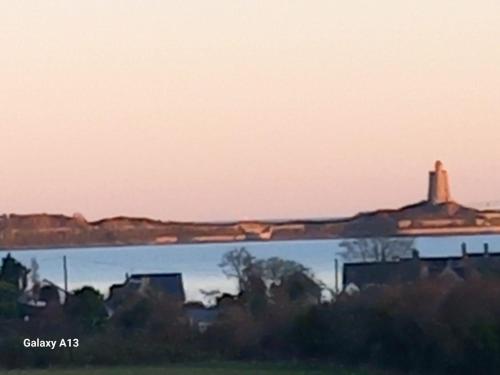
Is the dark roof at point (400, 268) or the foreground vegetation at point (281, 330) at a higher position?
the dark roof at point (400, 268)

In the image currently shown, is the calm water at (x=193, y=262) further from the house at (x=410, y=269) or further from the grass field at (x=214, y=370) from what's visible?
the grass field at (x=214, y=370)

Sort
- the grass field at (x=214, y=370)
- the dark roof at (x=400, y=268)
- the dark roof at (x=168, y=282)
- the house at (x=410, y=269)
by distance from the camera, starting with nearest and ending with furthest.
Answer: the grass field at (x=214, y=370)
the house at (x=410, y=269)
the dark roof at (x=400, y=268)
the dark roof at (x=168, y=282)

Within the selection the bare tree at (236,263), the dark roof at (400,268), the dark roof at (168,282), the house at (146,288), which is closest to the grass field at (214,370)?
the house at (146,288)

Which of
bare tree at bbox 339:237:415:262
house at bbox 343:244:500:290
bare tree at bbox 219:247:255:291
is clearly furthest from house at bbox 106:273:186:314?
bare tree at bbox 339:237:415:262

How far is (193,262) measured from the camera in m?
79.3

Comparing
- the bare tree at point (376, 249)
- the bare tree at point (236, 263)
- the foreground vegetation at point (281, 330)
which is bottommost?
the foreground vegetation at point (281, 330)

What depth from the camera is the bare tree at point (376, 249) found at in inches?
1970

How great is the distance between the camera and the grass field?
86.8ft

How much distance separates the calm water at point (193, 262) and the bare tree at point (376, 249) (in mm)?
1010

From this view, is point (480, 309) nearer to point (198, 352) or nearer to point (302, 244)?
point (198, 352)

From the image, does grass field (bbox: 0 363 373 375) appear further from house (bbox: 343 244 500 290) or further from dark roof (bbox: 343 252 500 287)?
dark roof (bbox: 343 252 500 287)

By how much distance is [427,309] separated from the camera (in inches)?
1030

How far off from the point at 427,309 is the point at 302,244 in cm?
7841

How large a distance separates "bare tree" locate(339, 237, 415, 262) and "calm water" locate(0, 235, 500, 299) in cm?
101
